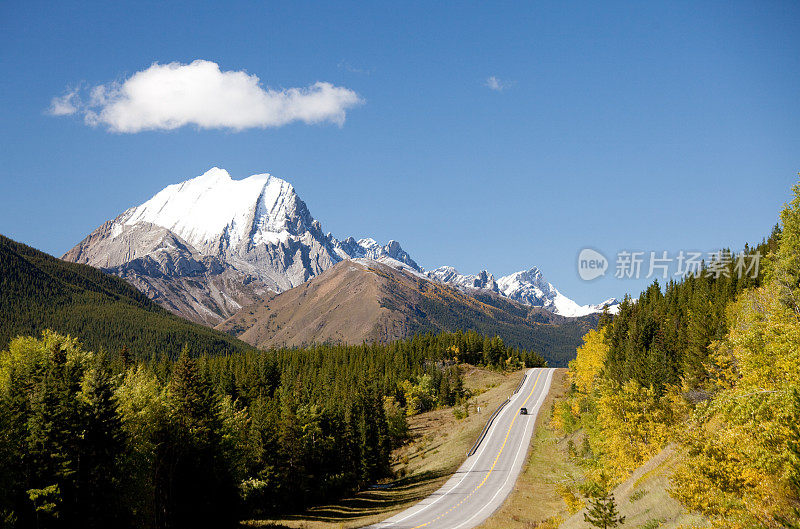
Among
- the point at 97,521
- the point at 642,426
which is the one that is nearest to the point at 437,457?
the point at 642,426

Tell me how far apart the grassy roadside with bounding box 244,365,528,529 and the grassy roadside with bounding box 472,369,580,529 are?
9.99 meters

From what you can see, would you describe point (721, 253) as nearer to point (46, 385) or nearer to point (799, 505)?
point (799, 505)

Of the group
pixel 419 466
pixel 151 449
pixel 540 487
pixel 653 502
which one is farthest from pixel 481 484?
pixel 151 449

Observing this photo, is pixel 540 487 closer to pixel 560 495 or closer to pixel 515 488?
pixel 515 488

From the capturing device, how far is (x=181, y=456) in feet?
142

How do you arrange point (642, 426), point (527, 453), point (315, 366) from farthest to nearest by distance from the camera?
point (315, 366), point (527, 453), point (642, 426)

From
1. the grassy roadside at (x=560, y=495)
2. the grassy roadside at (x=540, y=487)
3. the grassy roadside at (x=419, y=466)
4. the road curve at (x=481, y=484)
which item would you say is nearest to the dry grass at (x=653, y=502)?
the grassy roadside at (x=560, y=495)

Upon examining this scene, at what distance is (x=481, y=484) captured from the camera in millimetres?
62312

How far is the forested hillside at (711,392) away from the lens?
53.7 ft

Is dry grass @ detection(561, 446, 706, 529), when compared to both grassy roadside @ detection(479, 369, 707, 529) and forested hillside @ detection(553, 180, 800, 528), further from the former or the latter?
forested hillside @ detection(553, 180, 800, 528)

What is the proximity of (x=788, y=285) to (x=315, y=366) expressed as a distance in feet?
429

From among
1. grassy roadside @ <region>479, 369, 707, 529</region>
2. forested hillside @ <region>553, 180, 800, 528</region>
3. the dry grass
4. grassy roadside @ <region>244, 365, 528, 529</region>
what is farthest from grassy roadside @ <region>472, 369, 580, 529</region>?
grassy roadside @ <region>244, 365, 528, 529</region>

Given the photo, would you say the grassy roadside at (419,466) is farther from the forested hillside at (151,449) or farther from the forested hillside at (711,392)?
the forested hillside at (711,392)

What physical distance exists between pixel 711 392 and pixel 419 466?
155 ft
